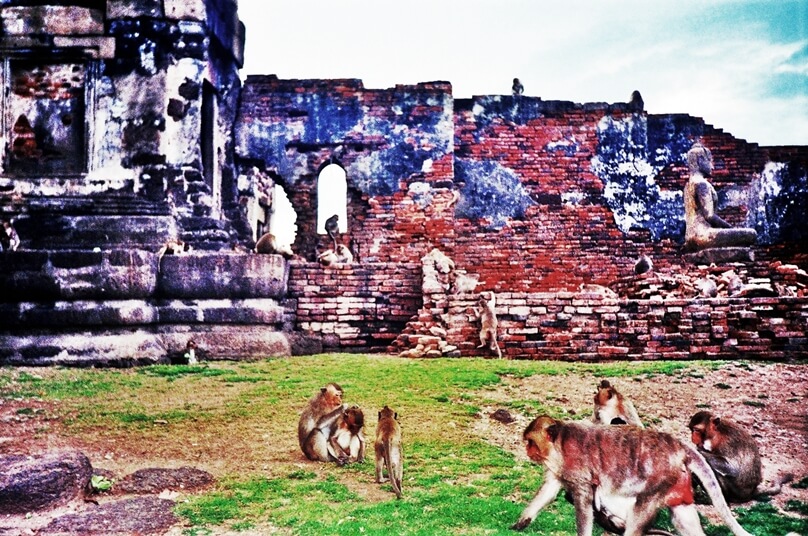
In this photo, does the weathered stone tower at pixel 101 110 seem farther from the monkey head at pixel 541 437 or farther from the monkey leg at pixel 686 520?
the monkey leg at pixel 686 520

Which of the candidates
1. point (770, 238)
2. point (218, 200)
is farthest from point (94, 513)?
point (770, 238)

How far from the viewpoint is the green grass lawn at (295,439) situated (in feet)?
12.1

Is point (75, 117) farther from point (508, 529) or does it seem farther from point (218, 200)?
point (508, 529)

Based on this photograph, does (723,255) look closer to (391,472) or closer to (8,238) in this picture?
(391,472)

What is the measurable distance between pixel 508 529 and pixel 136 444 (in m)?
2.47

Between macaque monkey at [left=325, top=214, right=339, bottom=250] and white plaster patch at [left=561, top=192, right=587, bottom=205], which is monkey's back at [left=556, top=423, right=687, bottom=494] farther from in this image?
white plaster patch at [left=561, top=192, right=587, bottom=205]

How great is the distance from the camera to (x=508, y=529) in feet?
11.7

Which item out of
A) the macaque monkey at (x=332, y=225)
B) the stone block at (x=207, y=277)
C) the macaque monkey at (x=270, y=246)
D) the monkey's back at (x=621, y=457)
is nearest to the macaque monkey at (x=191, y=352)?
the stone block at (x=207, y=277)

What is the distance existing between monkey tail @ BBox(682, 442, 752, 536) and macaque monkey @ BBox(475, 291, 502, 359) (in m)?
4.17

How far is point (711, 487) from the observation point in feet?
11.5

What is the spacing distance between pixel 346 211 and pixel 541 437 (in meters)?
10.5

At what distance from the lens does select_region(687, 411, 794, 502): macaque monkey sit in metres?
4.00

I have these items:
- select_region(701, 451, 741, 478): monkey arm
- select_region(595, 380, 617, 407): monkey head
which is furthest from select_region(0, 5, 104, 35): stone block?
select_region(701, 451, 741, 478): monkey arm

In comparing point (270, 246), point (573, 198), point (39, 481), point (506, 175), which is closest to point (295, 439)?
point (39, 481)
